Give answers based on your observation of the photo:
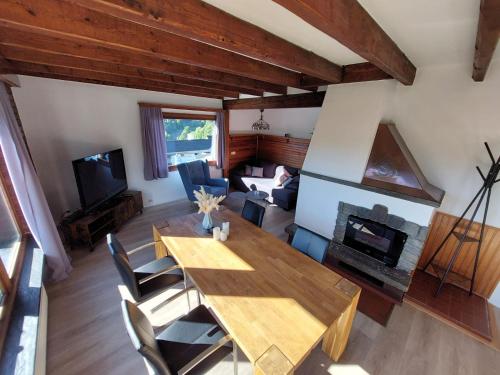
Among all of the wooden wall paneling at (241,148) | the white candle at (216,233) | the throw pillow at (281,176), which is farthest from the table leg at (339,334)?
the wooden wall paneling at (241,148)

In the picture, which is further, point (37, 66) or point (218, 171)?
point (218, 171)

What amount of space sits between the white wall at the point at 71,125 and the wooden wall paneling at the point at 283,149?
120 inches

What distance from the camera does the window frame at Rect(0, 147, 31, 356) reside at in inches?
59.2

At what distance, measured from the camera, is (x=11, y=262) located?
79.7 inches

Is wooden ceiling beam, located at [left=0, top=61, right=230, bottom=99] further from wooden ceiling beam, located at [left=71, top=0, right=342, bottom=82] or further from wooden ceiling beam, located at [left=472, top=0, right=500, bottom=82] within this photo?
wooden ceiling beam, located at [left=472, top=0, right=500, bottom=82]

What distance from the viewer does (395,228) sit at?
2600 mm

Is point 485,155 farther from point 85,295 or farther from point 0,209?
point 0,209

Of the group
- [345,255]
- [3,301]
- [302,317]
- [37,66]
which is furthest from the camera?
[345,255]

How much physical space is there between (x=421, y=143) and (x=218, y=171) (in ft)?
14.1

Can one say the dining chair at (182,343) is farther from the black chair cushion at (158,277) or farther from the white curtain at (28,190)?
the white curtain at (28,190)

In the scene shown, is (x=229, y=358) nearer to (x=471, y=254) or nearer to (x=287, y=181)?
(x=471, y=254)

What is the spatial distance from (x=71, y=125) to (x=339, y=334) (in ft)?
15.1

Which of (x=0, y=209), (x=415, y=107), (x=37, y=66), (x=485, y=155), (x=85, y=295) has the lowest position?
(x=85, y=295)

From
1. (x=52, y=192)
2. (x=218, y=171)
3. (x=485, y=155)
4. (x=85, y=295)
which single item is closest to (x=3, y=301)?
(x=85, y=295)
